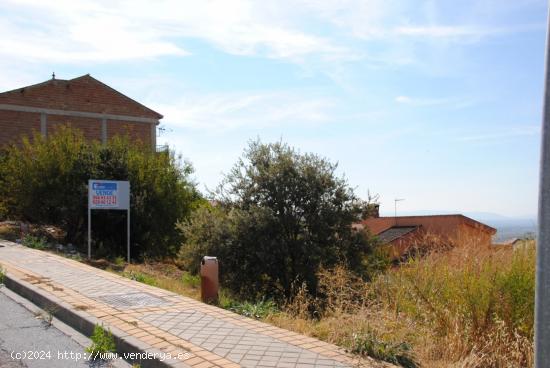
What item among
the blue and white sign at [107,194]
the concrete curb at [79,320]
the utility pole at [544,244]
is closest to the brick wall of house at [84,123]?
the blue and white sign at [107,194]

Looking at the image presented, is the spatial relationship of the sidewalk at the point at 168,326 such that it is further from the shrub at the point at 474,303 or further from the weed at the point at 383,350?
the shrub at the point at 474,303

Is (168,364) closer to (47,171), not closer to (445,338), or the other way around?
(445,338)

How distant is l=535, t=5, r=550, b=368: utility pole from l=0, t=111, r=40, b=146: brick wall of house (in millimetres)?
32062

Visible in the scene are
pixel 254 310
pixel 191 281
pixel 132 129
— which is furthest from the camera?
pixel 132 129

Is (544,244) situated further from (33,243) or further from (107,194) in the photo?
(33,243)

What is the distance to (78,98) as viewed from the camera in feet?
112

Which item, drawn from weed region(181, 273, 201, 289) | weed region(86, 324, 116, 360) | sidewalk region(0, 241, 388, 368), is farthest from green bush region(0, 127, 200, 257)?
weed region(86, 324, 116, 360)

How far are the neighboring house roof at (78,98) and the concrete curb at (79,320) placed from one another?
84.4ft

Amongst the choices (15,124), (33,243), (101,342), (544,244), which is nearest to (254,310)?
(101,342)

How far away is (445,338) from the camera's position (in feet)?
18.5

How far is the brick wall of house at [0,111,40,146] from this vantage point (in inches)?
1216

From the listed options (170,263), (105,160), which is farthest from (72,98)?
(170,263)

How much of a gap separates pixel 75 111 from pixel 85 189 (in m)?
18.7

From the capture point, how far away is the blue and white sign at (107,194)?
14.4m
